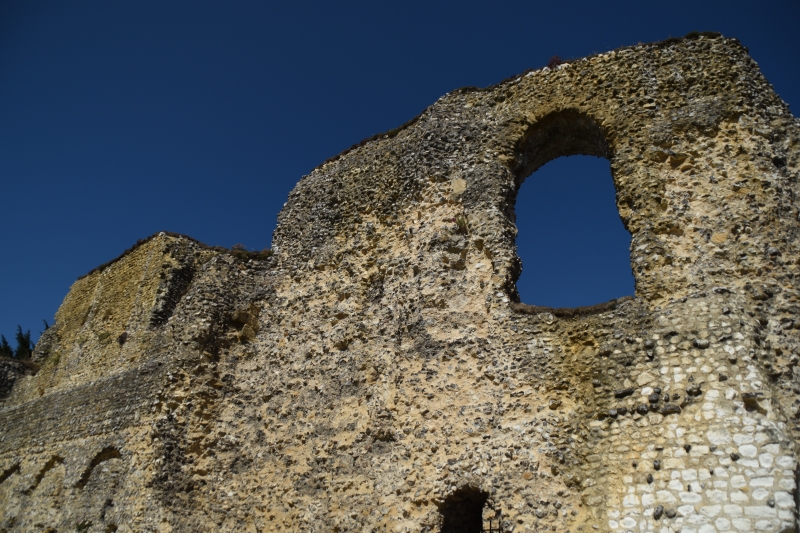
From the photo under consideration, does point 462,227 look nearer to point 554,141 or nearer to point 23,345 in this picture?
point 554,141

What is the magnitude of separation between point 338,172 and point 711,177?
6.91 metres

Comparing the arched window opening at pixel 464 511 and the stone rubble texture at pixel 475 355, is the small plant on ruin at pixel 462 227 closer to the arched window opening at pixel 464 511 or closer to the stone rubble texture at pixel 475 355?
the stone rubble texture at pixel 475 355

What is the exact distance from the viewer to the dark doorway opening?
772 cm

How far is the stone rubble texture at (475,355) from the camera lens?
6805 millimetres

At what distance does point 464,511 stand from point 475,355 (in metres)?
2.06

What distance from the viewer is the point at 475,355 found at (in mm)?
8523

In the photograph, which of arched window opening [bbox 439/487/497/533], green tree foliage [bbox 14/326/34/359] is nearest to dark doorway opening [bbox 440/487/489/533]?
arched window opening [bbox 439/487/497/533]

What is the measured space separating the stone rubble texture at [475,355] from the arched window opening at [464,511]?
95 mm

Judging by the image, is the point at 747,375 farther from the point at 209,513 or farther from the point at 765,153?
the point at 209,513

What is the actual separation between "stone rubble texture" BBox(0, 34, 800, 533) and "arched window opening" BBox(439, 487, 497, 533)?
10 centimetres

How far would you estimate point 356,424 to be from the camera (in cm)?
907

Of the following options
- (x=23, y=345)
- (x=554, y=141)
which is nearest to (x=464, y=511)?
(x=554, y=141)

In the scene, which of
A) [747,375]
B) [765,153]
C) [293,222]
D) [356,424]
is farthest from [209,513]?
[765,153]

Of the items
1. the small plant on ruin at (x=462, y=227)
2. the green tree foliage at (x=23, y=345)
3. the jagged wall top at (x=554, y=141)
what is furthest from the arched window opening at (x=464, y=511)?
the green tree foliage at (x=23, y=345)
